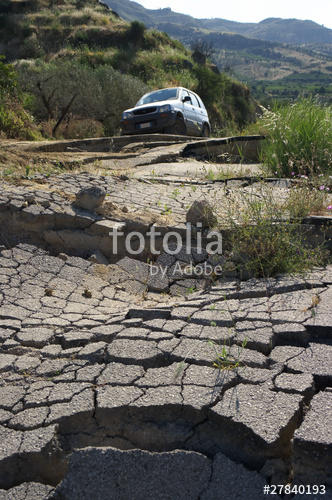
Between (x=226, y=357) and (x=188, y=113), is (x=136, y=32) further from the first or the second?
(x=226, y=357)

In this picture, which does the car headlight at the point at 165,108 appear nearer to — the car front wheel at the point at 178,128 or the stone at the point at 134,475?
the car front wheel at the point at 178,128

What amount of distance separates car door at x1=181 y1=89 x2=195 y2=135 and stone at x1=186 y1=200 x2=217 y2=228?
7.80 m

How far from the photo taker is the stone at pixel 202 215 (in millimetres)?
4773

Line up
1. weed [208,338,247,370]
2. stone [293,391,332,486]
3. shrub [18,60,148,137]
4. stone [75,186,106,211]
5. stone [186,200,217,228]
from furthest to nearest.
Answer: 1. shrub [18,60,148,137]
2. stone [75,186,106,211]
3. stone [186,200,217,228]
4. weed [208,338,247,370]
5. stone [293,391,332,486]

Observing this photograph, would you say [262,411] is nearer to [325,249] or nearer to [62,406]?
[62,406]

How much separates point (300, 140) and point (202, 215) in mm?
3395

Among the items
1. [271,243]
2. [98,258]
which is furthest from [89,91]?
[271,243]

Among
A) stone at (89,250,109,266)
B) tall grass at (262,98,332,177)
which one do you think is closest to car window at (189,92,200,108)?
tall grass at (262,98,332,177)

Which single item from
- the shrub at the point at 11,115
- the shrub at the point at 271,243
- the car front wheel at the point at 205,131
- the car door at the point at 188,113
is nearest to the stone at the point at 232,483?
the shrub at the point at 271,243

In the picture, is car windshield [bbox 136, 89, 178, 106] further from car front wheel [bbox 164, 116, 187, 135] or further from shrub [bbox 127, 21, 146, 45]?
shrub [bbox 127, 21, 146, 45]

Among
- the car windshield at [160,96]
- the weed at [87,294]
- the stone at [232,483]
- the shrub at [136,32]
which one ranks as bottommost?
the weed at [87,294]

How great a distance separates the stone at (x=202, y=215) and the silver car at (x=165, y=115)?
23.3ft

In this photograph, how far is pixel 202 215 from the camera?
189 inches

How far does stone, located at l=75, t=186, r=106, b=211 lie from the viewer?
5059mm
